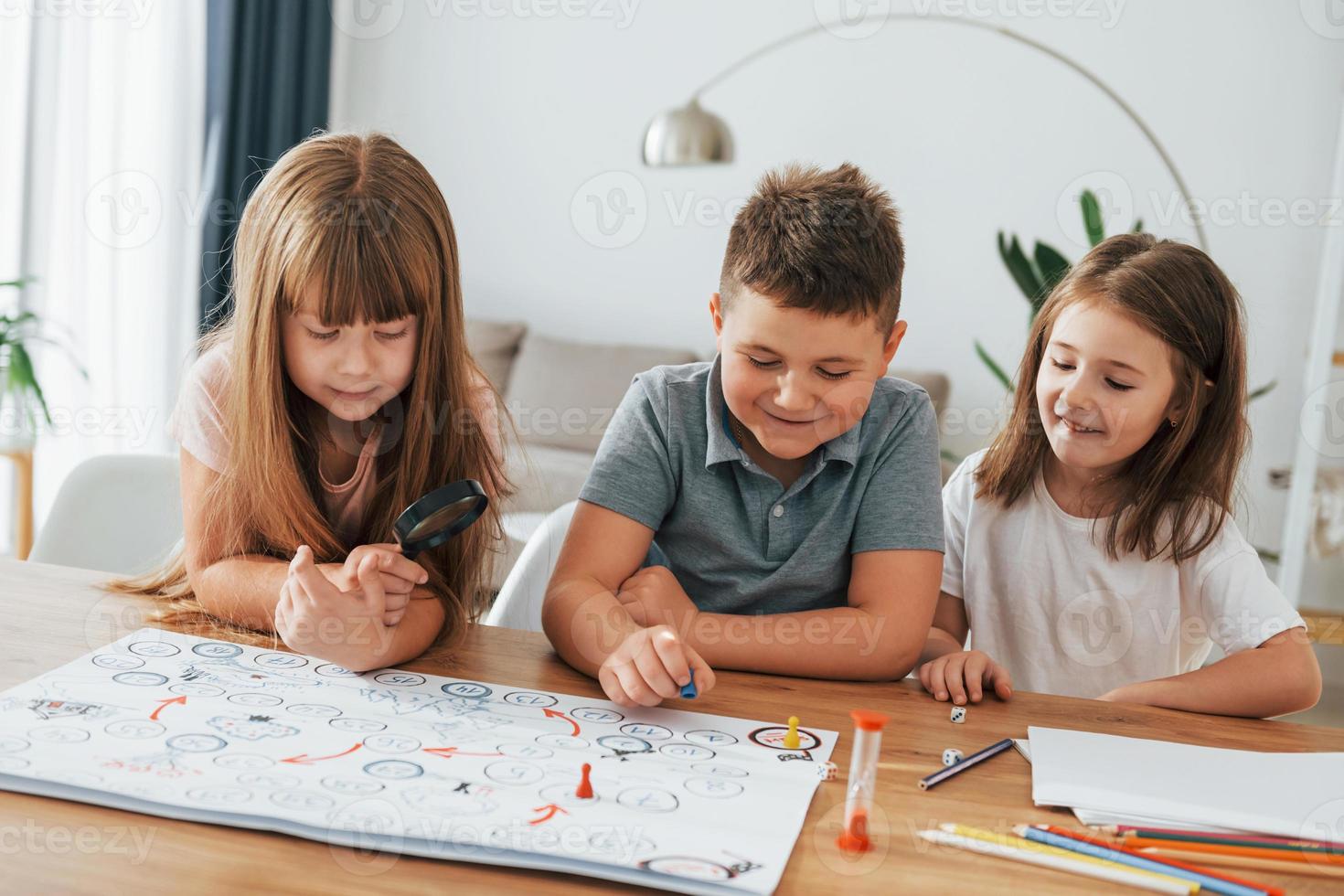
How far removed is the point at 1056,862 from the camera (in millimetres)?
696

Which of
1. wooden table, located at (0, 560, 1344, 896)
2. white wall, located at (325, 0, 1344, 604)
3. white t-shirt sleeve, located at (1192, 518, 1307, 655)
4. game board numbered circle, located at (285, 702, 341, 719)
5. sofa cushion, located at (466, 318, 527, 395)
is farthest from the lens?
sofa cushion, located at (466, 318, 527, 395)

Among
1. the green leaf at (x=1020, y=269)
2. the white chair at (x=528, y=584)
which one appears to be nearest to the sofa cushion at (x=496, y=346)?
the green leaf at (x=1020, y=269)

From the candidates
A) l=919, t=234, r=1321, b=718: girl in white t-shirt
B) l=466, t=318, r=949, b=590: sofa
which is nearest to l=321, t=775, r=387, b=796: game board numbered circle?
l=919, t=234, r=1321, b=718: girl in white t-shirt

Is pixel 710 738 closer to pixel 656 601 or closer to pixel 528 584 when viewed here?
pixel 656 601

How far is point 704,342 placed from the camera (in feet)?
13.7

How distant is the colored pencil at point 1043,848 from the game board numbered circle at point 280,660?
0.56 m

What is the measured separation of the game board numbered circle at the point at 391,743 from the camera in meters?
0.79

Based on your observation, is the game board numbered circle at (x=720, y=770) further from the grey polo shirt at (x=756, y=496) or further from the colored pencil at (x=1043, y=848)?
the grey polo shirt at (x=756, y=496)

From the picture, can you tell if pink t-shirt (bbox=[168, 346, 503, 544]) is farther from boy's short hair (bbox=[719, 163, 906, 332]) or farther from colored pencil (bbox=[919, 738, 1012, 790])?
colored pencil (bbox=[919, 738, 1012, 790])

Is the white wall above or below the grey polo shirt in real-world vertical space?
above

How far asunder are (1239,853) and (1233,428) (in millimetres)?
678

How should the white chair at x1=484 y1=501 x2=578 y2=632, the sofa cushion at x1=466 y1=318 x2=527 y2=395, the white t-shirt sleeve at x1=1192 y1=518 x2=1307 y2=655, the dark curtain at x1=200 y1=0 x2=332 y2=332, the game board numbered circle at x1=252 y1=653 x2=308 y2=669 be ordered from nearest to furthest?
the game board numbered circle at x1=252 y1=653 x2=308 y2=669 → the white t-shirt sleeve at x1=1192 y1=518 x2=1307 y2=655 → the white chair at x1=484 y1=501 x2=578 y2=632 → the dark curtain at x1=200 y1=0 x2=332 y2=332 → the sofa cushion at x1=466 y1=318 x2=527 y2=395

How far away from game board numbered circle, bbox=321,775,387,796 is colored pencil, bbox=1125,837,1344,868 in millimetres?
497

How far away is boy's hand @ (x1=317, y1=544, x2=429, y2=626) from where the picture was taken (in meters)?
0.94
